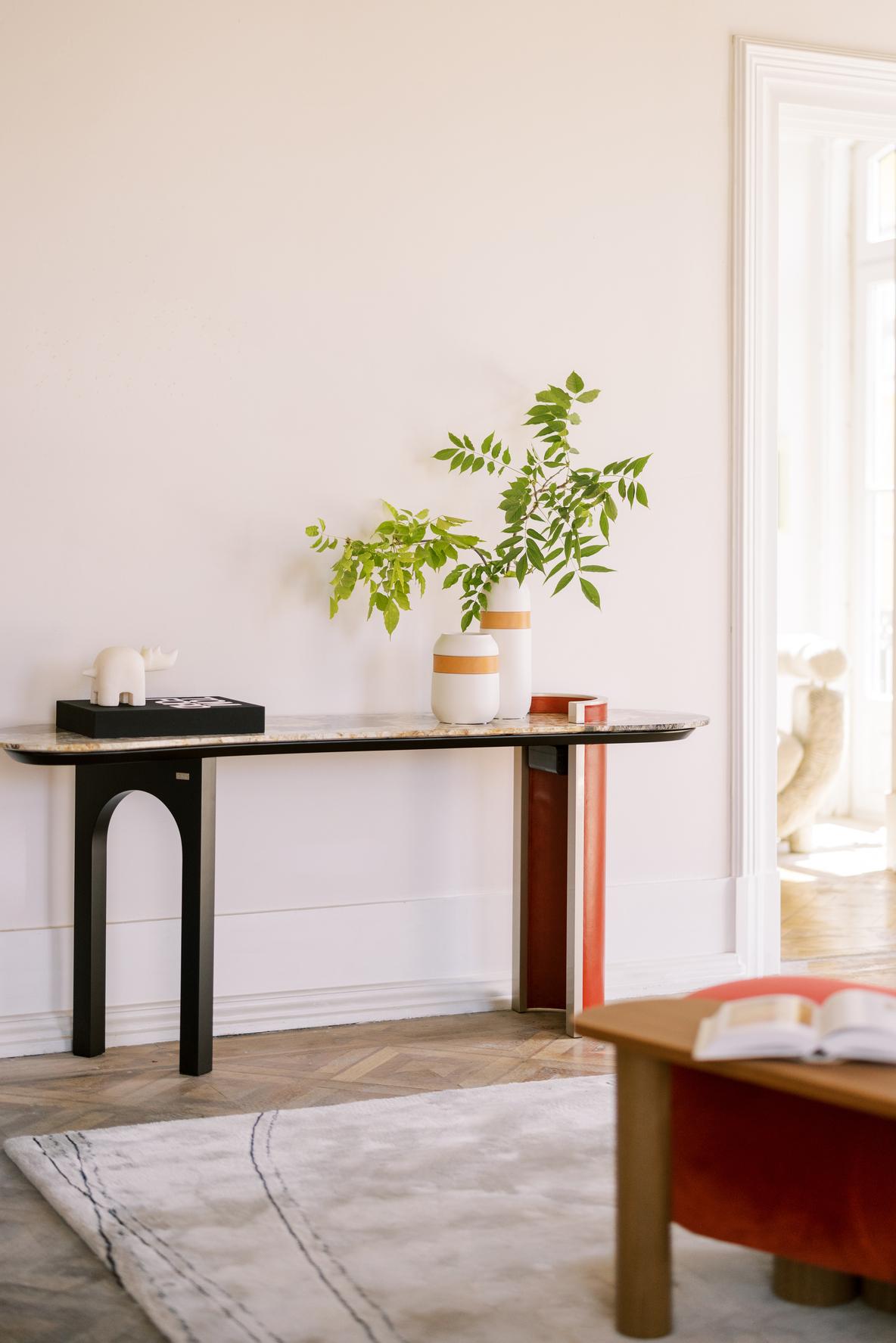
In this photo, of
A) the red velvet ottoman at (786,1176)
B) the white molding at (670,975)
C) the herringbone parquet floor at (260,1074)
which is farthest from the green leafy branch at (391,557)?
the red velvet ottoman at (786,1176)

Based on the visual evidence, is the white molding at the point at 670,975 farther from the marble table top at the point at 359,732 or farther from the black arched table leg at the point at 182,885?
the black arched table leg at the point at 182,885

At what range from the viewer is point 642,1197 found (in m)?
2.10

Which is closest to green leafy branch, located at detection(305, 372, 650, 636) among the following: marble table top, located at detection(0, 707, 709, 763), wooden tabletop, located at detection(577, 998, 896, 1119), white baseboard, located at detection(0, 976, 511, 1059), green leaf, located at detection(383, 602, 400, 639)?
green leaf, located at detection(383, 602, 400, 639)

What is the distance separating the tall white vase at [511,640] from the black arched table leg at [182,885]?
81 cm

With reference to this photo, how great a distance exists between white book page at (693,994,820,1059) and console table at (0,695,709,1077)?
1.53 meters

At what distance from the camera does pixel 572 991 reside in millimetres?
3711

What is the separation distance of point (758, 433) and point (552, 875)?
56.6 inches

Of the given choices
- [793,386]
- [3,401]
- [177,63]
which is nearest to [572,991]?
[3,401]

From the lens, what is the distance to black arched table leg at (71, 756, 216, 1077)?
336cm

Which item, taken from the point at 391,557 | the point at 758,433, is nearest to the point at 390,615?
the point at 391,557

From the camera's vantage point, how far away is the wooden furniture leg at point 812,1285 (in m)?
2.23

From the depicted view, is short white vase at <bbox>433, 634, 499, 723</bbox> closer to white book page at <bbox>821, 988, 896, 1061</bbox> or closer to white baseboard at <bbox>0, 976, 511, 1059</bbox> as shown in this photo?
white baseboard at <bbox>0, 976, 511, 1059</bbox>

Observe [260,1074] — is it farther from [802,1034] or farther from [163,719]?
[802,1034]

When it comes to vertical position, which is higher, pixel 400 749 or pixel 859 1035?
pixel 400 749
